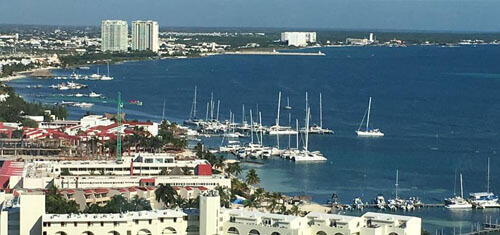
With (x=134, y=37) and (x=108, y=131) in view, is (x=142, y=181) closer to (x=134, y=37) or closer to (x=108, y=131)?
(x=108, y=131)

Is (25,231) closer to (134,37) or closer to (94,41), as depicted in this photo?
(134,37)

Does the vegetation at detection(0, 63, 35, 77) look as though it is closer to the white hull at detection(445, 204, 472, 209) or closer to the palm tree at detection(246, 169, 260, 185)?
the palm tree at detection(246, 169, 260, 185)

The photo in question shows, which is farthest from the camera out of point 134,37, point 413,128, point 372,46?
point 372,46

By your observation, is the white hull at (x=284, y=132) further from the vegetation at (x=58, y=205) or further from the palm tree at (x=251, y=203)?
the vegetation at (x=58, y=205)

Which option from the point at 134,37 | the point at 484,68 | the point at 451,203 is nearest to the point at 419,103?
the point at 451,203

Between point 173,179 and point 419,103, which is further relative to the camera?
point 419,103

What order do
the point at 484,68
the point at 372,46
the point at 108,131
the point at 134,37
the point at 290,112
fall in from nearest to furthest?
the point at 108,131, the point at 290,112, the point at 484,68, the point at 134,37, the point at 372,46
